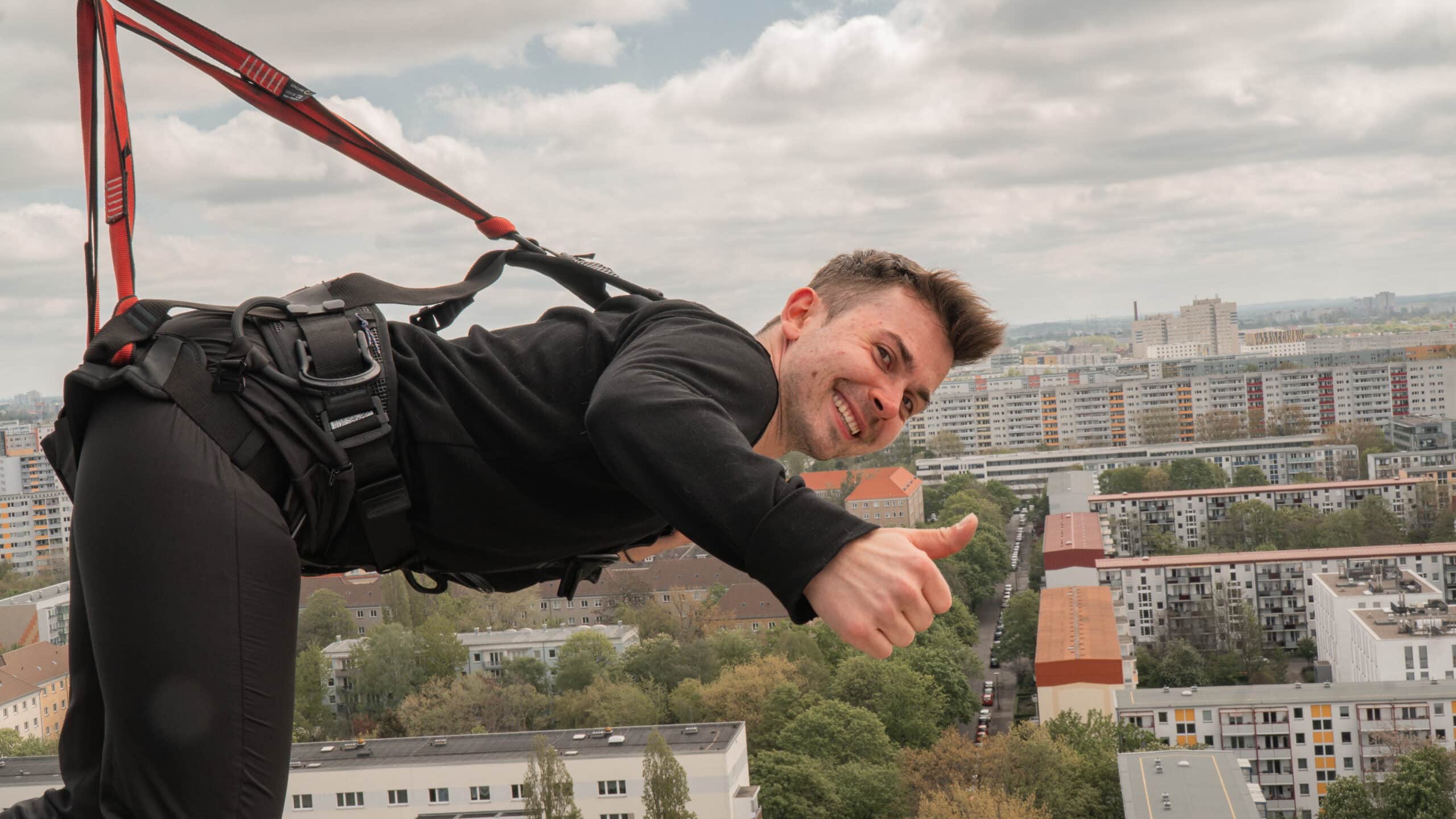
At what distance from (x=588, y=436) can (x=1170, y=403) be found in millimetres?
61274

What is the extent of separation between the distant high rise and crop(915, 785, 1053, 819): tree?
87042 mm

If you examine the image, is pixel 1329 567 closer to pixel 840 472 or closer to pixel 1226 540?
pixel 1226 540

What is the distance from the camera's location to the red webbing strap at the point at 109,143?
1271mm

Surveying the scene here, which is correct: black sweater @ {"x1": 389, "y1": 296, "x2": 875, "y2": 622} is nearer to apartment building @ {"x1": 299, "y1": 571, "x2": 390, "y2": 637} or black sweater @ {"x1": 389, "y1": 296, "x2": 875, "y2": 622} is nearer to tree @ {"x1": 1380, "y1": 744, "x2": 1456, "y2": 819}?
tree @ {"x1": 1380, "y1": 744, "x2": 1456, "y2": 819}

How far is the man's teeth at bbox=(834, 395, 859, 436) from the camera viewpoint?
1.36 m

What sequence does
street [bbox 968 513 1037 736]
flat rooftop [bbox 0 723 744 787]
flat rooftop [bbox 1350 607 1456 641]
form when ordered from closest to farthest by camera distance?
flat rooftop [bbox 0 723 744 787] → flat rooftop [bbox 1350 607 1456 641] → street [bbox 968 513 1037 736]

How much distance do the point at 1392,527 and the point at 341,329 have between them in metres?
36.2

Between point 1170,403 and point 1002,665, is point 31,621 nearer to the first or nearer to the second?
point 1002,665

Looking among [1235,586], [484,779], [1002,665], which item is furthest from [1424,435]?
[484,779]

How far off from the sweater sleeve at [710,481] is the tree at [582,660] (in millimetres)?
21176

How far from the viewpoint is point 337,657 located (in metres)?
23.5

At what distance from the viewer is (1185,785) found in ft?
49.8

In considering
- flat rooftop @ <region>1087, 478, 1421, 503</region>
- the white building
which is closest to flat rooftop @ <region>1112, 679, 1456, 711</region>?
the white building

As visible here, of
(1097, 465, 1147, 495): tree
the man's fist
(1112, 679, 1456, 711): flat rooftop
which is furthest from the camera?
(1097, 465, 1147, 495): tree
